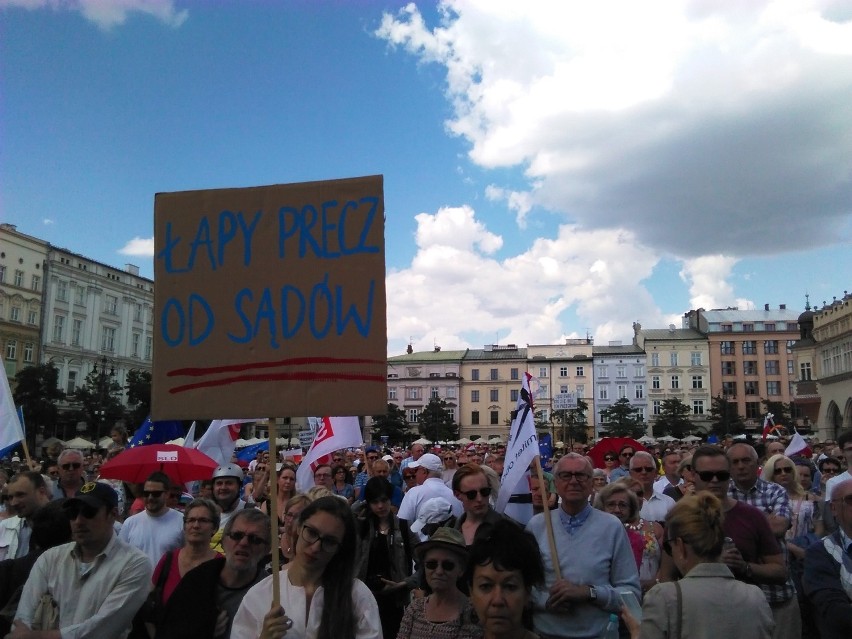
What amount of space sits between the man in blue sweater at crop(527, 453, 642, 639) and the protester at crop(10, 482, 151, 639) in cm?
215

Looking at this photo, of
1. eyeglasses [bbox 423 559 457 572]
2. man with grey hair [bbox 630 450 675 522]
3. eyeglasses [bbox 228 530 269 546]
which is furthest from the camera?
man with grey hair [bbox 630 450 675 522]

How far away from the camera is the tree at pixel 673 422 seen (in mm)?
74431

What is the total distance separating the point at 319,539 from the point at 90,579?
1.49m

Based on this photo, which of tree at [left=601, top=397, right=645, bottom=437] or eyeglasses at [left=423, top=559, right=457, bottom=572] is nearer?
eyeglasses at [left=423, top=559, right=457, bottom=572]

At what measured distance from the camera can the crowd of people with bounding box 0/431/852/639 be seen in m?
2.88

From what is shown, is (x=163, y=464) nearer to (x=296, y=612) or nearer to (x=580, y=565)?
(x=296, y=612)

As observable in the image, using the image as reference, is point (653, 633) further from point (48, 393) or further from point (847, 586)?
point (48, 393)

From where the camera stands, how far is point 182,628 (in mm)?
3463

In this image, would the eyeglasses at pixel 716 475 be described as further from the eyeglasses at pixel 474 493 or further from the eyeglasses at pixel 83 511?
the eyeglasses at pixel 83 511

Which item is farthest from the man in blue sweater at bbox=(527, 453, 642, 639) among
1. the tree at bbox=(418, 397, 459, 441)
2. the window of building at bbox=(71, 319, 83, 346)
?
the tree at bbox=(418, 397, 459, 441)

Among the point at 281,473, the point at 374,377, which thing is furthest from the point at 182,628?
the point at 281,473

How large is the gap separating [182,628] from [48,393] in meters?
51.2

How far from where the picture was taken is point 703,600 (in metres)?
2.79

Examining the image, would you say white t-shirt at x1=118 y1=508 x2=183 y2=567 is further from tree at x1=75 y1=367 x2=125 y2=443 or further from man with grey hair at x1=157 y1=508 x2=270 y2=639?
tree at x1=75 y1=367 x2=125 y2=443
